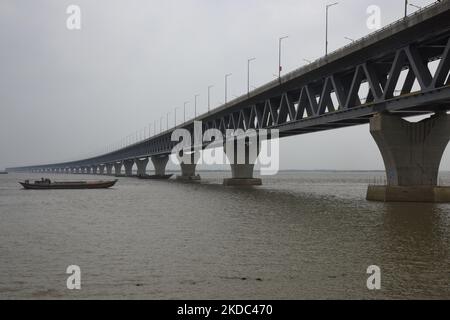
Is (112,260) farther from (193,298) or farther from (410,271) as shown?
(410,271)

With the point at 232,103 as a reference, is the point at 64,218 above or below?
below

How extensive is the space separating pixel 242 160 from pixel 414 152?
46.0m

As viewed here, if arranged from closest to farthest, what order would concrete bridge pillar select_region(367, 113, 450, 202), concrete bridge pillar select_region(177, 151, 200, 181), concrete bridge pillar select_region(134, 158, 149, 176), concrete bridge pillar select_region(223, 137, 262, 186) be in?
concrete bridge pillar select_region(367, 113, 450, 202)
concrete bridge pillar select_region(223, 137, 262, 186)
concrete bridge pillar select_region(177, 151, 200, 181)
concrete bridge pillar select_region(134, 158, 149, 176)

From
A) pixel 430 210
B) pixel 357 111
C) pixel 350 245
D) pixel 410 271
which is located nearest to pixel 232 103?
pixel 357 111

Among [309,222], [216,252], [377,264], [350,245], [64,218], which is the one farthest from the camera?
[64,218]

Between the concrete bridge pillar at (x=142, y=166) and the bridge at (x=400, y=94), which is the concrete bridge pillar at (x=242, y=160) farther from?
the concrete bridge pillar at (x=142, y=166)

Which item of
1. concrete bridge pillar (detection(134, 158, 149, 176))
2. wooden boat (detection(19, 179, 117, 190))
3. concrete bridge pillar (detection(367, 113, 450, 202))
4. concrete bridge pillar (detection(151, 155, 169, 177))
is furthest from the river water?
concrete bridge pillar (detection(134, 158, 149, 176))

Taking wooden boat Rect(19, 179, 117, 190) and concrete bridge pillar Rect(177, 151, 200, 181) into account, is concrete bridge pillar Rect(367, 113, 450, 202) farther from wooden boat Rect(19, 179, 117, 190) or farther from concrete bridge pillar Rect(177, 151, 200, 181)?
concrete bridge pillar Rect(177, 151, 200, 181)

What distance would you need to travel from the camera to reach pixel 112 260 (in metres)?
17.5

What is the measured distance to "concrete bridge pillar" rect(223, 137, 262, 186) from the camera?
81.9 metres

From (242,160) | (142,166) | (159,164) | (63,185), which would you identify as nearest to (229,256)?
(242,160)

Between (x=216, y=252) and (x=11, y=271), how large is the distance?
24.6 ft

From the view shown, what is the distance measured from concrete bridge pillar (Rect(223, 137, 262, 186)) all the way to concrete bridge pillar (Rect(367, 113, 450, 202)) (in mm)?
41668

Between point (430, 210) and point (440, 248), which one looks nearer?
point (440, 248)
